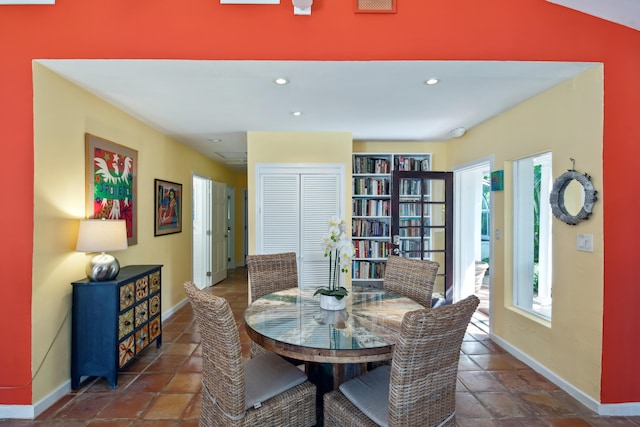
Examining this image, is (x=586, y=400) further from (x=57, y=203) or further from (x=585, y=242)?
(x=57, y=203)

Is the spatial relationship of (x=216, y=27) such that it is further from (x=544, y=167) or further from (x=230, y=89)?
(x=544, y=167)

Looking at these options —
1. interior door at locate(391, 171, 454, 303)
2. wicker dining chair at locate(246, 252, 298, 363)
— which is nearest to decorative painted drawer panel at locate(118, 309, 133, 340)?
wicker dining chair at locate(246, 252, 298, 363)

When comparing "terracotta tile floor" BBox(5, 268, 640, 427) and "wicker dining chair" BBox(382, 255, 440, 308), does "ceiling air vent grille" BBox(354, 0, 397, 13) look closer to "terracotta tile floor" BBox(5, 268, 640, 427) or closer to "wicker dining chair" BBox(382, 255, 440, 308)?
"wicker dining chair" BBox(382, 255, 440, 308)

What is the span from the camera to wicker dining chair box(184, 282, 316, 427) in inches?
54.7

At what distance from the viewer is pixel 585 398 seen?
85.2 inches

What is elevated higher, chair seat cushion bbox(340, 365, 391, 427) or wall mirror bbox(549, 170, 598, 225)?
wall mirror bbox(549, 170, 598, 225)

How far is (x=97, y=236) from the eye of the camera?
2275mm

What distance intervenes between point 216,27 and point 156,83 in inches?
28.2

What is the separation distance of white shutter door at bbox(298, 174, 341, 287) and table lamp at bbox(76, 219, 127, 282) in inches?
78.4

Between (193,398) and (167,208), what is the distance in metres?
2.39

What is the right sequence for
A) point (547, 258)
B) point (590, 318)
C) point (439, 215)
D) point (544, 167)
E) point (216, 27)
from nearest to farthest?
point (216, 27)
point (590, 318)
point (544, 167)
point (547, 258)
point (439, 215)

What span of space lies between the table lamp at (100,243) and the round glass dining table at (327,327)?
1.21m

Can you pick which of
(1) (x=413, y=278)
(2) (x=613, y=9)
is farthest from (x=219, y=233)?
(2) (x=613, y=9)

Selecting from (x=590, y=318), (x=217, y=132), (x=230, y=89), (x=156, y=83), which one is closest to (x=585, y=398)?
(x=590, y=318)
